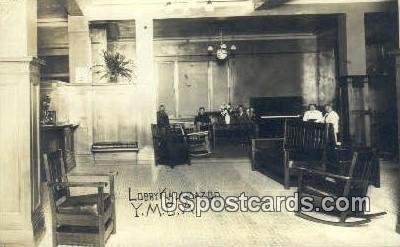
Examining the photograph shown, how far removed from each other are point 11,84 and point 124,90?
16.8ft

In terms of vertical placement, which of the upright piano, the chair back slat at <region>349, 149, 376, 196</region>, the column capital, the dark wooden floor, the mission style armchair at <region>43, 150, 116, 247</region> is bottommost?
the dark wooden floor

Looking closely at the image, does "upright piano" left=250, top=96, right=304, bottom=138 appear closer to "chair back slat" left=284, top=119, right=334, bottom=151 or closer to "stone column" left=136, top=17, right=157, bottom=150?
"stone column" left=136, top=17, right=157, bottom=150

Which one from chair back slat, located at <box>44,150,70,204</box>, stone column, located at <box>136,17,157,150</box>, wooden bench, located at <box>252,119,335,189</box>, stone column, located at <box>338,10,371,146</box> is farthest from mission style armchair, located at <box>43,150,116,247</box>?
stone column, located at <box>338,10,371,146</box>

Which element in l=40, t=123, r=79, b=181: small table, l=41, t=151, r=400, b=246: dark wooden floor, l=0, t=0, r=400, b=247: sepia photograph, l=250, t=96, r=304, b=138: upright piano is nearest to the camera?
l=0, t=0, r=400, b=247: sepia photograph

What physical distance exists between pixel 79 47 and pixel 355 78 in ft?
20.6

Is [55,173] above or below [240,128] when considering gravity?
below

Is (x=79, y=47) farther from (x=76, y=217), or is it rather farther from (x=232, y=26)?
(x=76, y=217)

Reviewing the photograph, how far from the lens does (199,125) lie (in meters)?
11.6

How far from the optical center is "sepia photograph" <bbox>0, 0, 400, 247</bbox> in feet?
11.5

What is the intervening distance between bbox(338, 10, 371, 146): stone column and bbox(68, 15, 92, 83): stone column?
5860 mm

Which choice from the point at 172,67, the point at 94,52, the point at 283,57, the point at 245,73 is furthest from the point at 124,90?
the point at 283,57

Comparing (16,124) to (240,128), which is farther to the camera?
(240,128)

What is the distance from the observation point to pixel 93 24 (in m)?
10.1

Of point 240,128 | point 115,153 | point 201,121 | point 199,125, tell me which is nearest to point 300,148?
point 115,153
